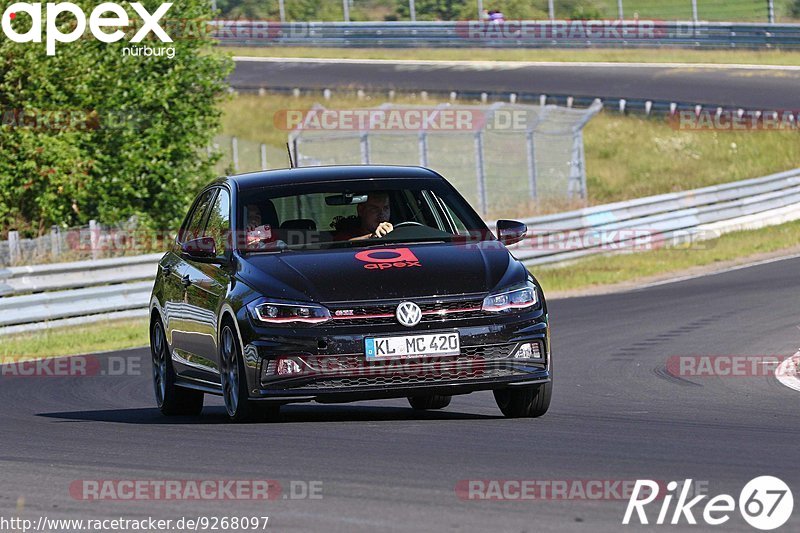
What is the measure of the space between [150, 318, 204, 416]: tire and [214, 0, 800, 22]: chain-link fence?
3666cm

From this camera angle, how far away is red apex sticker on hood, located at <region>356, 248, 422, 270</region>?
30.0ft

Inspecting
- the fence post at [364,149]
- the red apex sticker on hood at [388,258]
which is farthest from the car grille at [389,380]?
the fence post at [364,149]

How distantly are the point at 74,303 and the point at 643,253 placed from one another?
10.3 metres

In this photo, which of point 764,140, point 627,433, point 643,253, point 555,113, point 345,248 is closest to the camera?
point 627,433

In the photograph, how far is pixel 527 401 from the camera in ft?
31.1

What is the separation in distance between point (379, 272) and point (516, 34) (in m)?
44.6

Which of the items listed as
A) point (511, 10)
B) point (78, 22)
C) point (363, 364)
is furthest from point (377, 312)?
point (511, 10)

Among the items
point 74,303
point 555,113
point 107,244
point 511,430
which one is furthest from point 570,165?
point 511,430

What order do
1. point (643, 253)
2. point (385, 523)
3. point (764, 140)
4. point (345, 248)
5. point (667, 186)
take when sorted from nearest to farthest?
point (385, 523), point (345, 248), point (643, 253), point (667, 186), point (764, 140)

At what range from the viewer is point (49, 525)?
252 inches

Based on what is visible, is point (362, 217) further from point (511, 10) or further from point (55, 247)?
point (511, 10)

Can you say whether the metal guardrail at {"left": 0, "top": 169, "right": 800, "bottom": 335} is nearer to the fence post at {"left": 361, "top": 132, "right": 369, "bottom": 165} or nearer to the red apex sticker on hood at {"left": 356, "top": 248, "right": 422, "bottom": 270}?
the fence post at {"left": 361, "top": 132, "right": 369, "bottom": 165}

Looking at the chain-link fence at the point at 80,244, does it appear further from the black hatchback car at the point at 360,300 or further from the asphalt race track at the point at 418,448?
the black hatchback car at the point at 360,300

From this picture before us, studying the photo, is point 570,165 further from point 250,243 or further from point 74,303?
point 250,243
